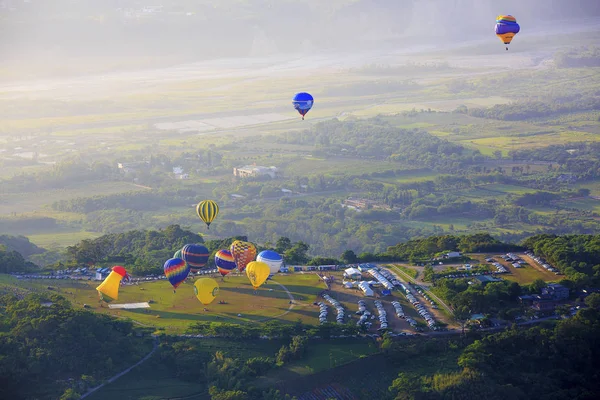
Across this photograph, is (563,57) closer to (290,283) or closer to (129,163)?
(129,163)

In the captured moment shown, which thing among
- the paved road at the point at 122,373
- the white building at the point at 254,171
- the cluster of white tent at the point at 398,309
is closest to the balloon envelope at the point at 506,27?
the white building at the point at 254,171

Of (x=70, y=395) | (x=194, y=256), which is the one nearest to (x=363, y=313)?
(x=194, y=256)

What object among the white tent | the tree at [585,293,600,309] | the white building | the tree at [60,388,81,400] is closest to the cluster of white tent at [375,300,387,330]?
the white tent

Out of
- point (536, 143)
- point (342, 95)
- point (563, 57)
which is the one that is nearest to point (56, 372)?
point (536, 143)

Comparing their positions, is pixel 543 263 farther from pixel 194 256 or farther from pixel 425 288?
pixel 194 256

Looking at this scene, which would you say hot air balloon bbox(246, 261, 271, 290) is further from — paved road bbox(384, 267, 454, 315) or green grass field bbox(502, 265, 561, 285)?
green grass field bbox(502, 265, 561, 285)

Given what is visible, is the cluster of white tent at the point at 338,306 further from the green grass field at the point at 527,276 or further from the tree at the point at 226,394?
the green grass field at the point at 527,276
